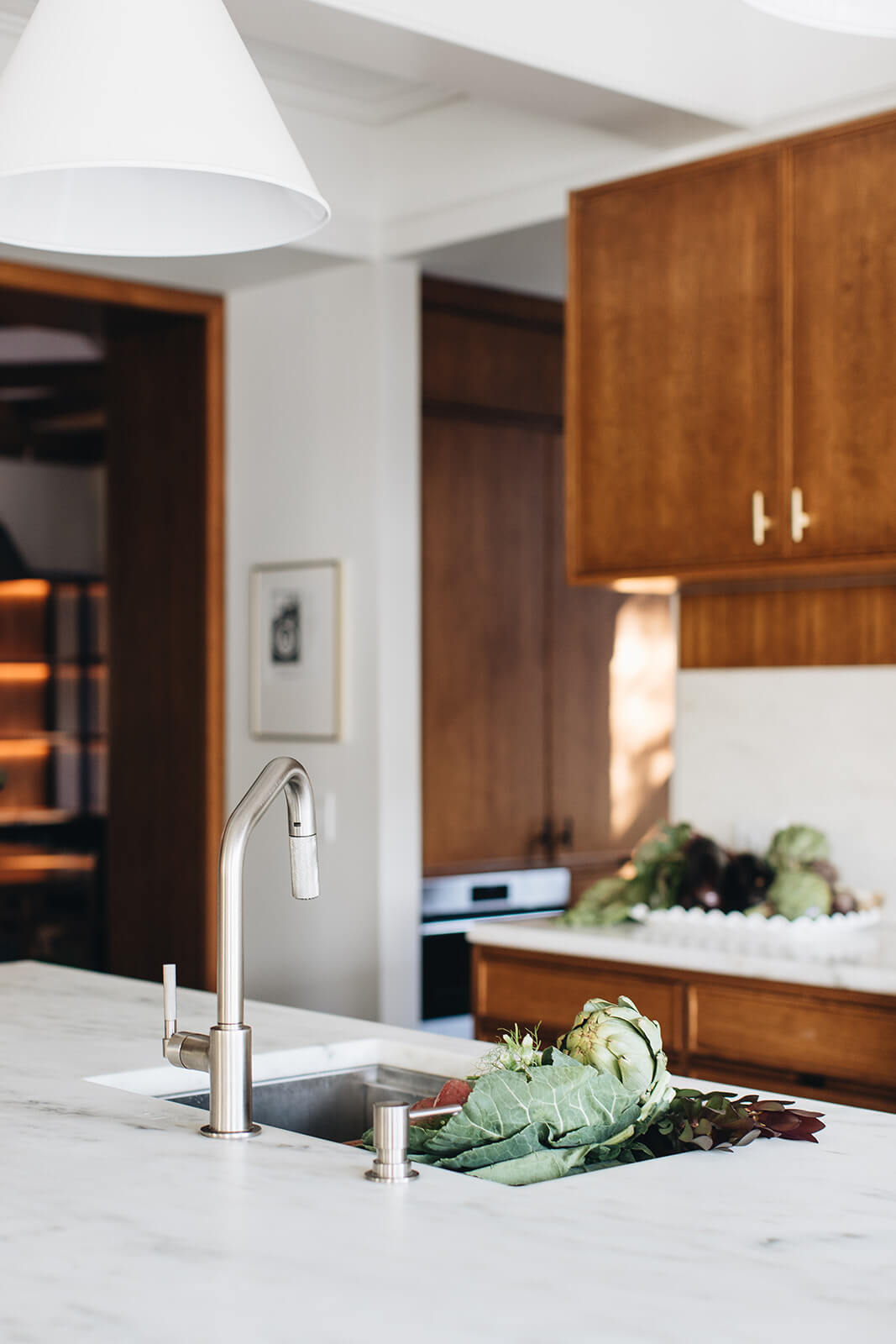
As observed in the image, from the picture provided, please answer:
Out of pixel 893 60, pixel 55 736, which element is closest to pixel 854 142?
pixel 893 60

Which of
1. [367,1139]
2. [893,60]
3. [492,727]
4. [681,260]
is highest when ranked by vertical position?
[893,60]

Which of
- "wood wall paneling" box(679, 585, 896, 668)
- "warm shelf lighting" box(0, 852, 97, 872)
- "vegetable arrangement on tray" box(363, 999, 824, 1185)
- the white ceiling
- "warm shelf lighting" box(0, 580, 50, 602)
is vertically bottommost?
"warm shelf lighting" box(0, 852, 97, 872)

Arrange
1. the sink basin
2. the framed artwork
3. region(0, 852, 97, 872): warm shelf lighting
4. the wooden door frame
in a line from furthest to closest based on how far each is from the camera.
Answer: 1. region(0, 852, 97, 872): warm shelf lighting
2. the wooden door frame
3. the framed artwork
4. the sink basin

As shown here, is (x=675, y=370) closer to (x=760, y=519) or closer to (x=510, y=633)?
(x=760, y=519)

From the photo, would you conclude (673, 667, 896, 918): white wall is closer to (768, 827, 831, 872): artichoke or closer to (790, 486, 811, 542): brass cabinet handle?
(768, 827, 831, 872): artichoke

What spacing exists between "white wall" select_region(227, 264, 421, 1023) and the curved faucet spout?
2.67 m

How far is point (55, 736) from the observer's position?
823cm

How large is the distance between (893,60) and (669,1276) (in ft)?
8.75

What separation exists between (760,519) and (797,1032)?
1.01 metres

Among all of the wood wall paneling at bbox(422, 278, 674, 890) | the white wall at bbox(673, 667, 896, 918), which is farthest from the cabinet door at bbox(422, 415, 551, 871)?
the white wall at bbox(673, 667, 896, 918)

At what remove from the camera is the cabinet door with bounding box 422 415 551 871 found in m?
4.55

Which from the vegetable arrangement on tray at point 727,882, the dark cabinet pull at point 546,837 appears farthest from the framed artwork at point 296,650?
the vegetable arrangement on tray at point 727,882

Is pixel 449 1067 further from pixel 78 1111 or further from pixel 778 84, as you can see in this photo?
pixel 778 84

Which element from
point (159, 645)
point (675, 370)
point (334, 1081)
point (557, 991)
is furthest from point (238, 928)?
point (159, 645)
